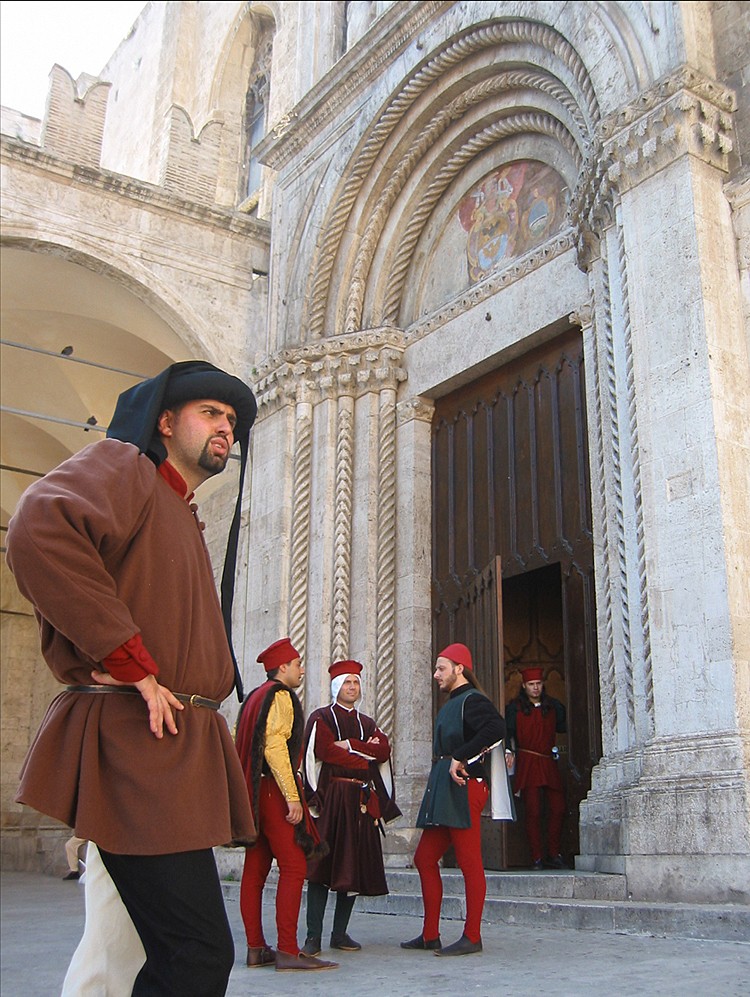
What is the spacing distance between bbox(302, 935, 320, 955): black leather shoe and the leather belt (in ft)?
9.57

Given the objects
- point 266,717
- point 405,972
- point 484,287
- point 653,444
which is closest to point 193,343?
point 484,287

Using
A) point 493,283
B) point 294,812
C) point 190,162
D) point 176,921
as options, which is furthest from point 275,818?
point 190,162

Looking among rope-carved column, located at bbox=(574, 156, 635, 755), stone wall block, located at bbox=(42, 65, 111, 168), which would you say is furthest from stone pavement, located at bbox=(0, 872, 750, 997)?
stone wall block, located at bbox=(42, 65, 111, 168)

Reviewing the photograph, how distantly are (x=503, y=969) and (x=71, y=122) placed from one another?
9898 mm

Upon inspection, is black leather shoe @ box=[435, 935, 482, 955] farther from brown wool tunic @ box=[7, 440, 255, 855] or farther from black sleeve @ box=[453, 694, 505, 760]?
brown wool tunic @ box=[7, 440, 255, 855]

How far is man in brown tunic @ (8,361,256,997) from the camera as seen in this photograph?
1777mm

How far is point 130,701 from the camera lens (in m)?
1.89

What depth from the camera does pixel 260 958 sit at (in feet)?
14.1

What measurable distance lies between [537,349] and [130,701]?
6.91m

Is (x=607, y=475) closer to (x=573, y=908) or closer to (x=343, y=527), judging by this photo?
(x=573, y=908)

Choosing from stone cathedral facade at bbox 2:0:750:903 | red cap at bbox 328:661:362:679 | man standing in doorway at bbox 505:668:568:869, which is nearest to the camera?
red cap at bbox 328:661:362:679

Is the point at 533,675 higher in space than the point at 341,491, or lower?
lower

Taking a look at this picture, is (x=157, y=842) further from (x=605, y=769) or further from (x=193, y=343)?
(x=193, y=343)

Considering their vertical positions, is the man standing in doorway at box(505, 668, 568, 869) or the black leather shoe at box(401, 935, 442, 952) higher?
the man standing in doorway at box(505, 668, 568, 869)
